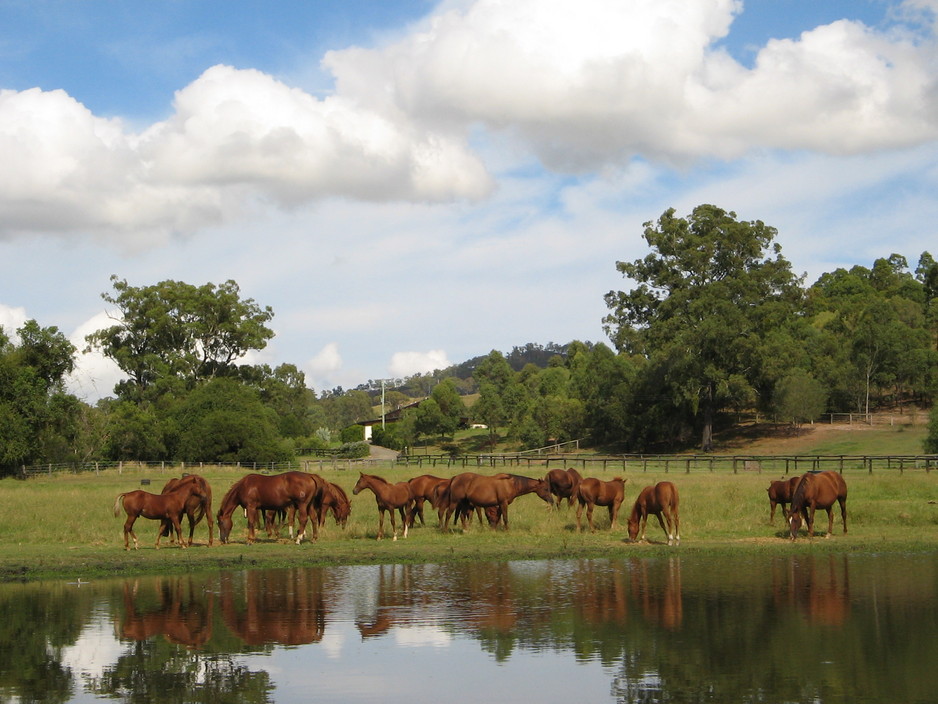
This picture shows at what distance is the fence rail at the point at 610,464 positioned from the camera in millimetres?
48613

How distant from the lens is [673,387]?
7719 cm

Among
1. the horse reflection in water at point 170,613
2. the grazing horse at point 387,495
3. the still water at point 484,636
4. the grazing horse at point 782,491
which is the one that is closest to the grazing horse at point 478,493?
the grazing horse at point 387,495

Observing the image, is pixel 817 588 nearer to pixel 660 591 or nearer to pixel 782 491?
pixel 660 591

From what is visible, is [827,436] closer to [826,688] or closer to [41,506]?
[41,506]

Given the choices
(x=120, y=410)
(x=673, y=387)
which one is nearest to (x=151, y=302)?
(x=120, y=410)

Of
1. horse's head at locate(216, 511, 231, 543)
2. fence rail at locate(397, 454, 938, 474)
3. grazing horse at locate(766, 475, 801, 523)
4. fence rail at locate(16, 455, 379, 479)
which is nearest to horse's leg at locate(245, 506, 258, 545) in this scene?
horse's head at locate(216, 511, 231, 543)

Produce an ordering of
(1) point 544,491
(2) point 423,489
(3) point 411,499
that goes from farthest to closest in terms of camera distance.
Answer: (1) point 544,491, (2) point 423,489, (3) point 411,499

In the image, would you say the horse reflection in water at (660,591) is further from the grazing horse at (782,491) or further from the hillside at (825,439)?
the hillside at (825,439)

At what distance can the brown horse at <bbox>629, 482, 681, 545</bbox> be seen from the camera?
22391mm

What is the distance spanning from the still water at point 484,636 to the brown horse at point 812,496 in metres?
4.39

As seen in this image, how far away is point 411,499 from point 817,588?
11.4 meters

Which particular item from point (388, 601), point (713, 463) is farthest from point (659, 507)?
point (713, 463)

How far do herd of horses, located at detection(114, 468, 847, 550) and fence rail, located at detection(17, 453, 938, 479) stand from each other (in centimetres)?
2264

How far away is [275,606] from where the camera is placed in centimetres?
1566
